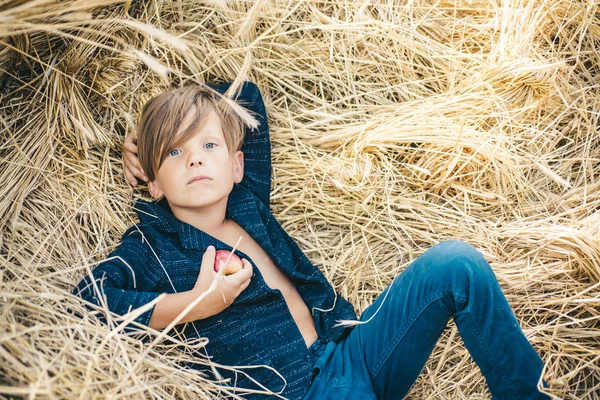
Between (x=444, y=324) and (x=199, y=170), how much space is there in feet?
3.12

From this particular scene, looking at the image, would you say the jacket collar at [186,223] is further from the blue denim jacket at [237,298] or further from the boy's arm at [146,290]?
the boy's arm at [146,290]

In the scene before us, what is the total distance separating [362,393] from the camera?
5.82 feet

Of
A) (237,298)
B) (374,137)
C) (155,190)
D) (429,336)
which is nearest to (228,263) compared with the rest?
(237,298)

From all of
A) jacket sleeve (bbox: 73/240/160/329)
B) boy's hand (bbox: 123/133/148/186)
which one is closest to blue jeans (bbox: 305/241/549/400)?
jacket sleeve (bbox: 73/240/160/329)

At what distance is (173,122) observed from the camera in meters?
1.97

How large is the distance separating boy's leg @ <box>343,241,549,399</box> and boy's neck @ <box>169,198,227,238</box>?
63 centimetres

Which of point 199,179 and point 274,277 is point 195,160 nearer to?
point 199,179

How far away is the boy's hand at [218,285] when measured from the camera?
1745 millimetres

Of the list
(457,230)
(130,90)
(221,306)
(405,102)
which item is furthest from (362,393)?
(130,90)

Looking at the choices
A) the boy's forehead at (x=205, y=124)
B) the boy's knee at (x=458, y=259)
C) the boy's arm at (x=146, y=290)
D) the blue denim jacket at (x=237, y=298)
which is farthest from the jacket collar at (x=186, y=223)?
the boy's knee at (x=458, y=259)

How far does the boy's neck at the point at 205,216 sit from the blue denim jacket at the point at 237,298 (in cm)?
5

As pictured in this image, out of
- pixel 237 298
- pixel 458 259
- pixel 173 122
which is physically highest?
pixel 173 122

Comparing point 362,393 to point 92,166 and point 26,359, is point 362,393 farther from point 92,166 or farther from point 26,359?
point 92,166

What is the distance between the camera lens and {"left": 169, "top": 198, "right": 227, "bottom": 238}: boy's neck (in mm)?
2016
